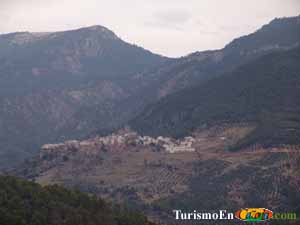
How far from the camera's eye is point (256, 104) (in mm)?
170750

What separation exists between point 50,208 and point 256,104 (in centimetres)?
11051

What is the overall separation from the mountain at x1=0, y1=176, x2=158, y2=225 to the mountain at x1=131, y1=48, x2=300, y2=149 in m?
69.5

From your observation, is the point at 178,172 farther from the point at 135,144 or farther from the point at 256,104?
the point at 256,104

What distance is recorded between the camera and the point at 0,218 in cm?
5825

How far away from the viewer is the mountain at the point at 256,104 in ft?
486

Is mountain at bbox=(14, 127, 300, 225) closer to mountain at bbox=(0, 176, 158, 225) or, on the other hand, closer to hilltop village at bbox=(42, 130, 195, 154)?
hilltop village at bbox=(42, 130, 195, 154)

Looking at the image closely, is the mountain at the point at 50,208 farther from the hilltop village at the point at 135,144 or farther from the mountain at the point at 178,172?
the hilltop village at the point at 135,144

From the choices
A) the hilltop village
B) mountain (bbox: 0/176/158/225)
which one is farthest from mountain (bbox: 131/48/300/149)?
mountain (bbox: 0/176/158/225)

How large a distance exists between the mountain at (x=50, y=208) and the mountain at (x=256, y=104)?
2737 inches

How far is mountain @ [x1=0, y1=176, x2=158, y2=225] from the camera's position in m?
61.7

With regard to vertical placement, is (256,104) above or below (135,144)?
above

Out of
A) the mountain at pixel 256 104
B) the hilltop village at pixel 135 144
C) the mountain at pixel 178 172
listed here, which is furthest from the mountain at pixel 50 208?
the hilltop village at pixel 135 144

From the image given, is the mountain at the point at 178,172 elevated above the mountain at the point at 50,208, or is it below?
below

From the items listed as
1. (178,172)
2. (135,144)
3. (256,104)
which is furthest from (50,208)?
(256,104)
